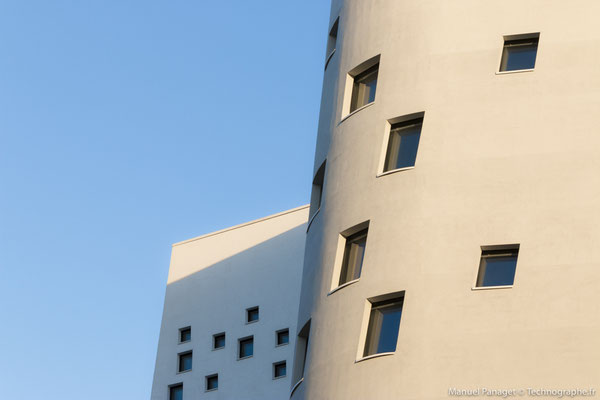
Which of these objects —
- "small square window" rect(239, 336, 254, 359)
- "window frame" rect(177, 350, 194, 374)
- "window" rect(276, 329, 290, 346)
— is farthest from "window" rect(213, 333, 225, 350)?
"window" rect(276, 329, 290, 346)

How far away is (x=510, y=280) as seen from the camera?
24359mm

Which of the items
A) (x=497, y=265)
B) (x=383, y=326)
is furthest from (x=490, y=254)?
(x=383, y=326)

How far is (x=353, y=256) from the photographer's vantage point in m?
27.2

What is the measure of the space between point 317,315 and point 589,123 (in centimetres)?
772

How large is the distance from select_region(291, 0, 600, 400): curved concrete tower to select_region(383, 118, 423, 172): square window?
0.15ft

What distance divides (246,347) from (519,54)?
86.4 ft

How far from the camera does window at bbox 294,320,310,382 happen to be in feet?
93.4

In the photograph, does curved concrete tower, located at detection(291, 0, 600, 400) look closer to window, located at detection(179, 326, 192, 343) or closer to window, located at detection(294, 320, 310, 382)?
window, located at detection(294, 320, 310, 382)

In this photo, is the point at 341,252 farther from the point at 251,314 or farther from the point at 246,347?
the point at 251,314

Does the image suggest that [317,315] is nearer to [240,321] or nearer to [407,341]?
[407,341]

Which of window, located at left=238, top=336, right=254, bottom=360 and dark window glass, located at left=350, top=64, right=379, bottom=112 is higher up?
dark window glass, located at left=350, top=64, right=379, bottom=112

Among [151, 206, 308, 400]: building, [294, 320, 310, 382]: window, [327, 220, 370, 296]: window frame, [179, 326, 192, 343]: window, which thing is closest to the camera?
[327, 220, 370, 296]: window frame

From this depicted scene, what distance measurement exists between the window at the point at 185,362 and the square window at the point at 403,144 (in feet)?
87.8

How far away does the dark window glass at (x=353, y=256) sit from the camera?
27.0m
